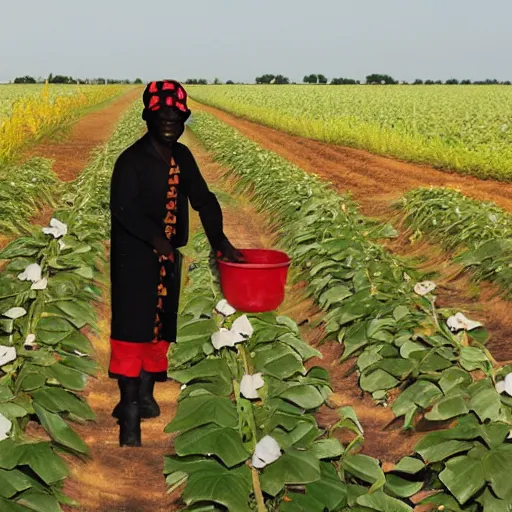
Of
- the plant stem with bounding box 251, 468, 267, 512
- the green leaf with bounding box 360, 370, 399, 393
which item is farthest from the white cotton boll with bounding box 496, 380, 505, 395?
the plant stem with bounding box 251, 468, 267, 512

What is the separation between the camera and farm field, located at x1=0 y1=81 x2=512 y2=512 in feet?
9.22

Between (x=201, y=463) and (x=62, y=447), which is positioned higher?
(x=201, y=463)

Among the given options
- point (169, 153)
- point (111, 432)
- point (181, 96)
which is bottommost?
point (111, 432)

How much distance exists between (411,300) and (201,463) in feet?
6.88

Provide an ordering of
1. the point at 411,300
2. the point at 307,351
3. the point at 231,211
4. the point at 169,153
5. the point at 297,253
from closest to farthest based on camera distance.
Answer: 1. the point at 169,153
2. the point at 307,351
3. the point at 411,300
4. the point at 297,253
5. the point at 231,211

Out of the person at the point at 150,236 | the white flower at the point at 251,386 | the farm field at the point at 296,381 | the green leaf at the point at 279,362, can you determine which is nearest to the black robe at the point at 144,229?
the person at the point at 150,236

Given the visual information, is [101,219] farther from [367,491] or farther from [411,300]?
[367,491]

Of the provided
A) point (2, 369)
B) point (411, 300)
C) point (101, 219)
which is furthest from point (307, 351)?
point (101, 219)

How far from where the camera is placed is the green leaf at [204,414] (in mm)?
3057

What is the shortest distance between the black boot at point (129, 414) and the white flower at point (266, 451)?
1230 mm

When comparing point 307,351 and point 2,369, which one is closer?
point 2,369

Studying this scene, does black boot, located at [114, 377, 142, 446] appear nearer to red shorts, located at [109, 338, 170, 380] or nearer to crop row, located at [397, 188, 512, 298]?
red shorts, located at [109, 338, 170, 380]

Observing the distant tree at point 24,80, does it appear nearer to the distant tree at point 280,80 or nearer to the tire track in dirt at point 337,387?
the distant tree at point 280,80

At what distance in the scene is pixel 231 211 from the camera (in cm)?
1010
